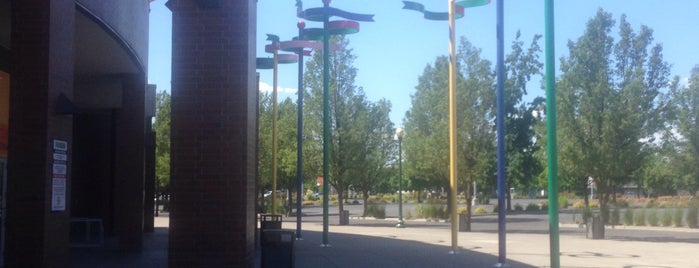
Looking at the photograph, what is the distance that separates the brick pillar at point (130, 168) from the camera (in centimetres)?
2008

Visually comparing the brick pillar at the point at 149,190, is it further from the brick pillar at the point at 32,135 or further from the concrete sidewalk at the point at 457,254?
the brick pillar at the point at 32,135

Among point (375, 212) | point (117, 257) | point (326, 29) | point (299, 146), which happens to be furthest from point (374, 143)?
point (117, 257)

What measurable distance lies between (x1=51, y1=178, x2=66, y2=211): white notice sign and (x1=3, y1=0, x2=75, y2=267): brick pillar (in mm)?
88

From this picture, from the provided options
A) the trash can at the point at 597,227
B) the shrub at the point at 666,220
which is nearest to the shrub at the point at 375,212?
the shrub at the point at 666,220

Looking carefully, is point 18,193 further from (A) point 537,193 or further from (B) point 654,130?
(A) point 537,193

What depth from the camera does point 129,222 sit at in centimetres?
2025

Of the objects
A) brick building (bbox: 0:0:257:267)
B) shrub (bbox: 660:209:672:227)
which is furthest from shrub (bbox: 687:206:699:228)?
brick building (bbox: 0:0:257:267)

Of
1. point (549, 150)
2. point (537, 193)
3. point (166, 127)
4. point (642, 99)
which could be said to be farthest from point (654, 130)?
point (537, 193)

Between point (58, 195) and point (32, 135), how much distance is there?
36.7 inches

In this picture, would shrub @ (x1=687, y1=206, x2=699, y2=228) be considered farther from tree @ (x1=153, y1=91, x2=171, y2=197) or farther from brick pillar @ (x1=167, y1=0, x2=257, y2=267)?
brick pillar @ (x1=167, y1=0, x2=257, y2=267)

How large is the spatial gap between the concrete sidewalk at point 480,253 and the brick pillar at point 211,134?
237 inches

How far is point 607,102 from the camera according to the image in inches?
1125

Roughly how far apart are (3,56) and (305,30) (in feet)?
28.4

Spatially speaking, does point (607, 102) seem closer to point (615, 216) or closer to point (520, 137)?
point (615, 216)
